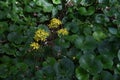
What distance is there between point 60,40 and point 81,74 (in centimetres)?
44

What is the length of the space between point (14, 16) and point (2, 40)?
305 mm

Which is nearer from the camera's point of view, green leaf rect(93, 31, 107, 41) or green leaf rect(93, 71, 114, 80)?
green leaf rect(93, 71, 114, 80)

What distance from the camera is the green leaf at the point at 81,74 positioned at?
6.61 ft

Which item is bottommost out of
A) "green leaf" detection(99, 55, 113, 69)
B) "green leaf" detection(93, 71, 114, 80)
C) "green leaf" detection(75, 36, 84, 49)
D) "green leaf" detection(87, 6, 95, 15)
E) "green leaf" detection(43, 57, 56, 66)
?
"green leaf" detection(93, 71, 114, 80)

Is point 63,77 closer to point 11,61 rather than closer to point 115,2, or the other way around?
point 11,61

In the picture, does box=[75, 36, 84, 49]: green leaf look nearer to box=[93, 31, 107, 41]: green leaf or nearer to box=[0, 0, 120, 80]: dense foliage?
box=[0, 0, 120, 80]: dense foliage

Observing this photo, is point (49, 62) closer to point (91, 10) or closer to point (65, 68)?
point (65, 68)

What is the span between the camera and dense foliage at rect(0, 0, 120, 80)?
2.03 m

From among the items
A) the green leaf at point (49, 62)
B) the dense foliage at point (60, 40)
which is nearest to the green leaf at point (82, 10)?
the dense foliage at point (60, 40)

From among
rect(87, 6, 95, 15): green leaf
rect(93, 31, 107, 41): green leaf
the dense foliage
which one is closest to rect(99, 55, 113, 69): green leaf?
the dense foliage

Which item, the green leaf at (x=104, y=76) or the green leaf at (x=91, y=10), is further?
the green leaf at (x=91, y=10)

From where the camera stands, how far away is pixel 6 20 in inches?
116

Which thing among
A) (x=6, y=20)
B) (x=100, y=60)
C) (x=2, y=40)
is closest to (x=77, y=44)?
(x=100, y=60)

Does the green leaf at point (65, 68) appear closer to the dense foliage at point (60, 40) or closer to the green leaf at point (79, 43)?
the dense foliage at point (60, 40)
